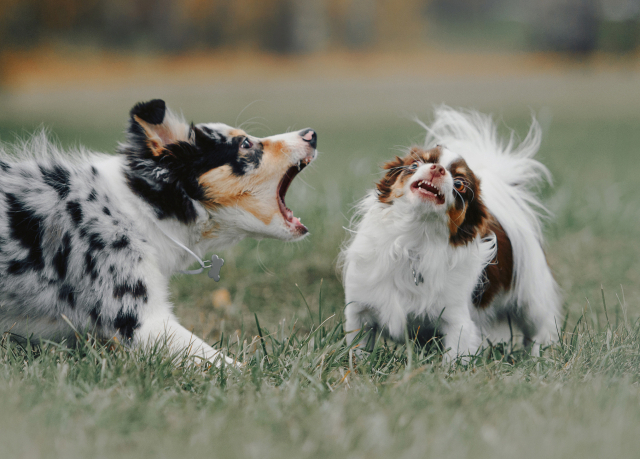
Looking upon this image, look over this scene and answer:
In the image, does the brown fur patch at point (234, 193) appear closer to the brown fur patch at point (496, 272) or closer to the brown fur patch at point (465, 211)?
the brown fur patch at point (465, 211)

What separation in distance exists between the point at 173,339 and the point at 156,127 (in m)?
0.92

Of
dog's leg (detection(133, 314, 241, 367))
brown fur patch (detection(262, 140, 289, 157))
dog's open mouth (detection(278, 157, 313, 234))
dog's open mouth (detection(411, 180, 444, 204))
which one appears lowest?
dog's leg (detection(133, 314, 241, 367))

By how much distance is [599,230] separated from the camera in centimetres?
553

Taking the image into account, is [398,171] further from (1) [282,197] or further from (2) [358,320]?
(2) [358,320]

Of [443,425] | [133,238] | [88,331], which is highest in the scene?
[133,238]

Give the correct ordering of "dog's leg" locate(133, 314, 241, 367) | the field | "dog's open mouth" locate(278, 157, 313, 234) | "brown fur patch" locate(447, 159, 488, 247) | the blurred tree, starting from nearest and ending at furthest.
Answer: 1. the field
2. "dog's leg" locate(133, 314, 241, 367)
3. "brown fur patch" locate(447, 159, 488, 247)
4. "dog's open mouth" locate(278, 157, 313, 234)
5. the blurred tree

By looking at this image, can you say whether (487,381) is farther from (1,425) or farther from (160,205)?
(1,425)

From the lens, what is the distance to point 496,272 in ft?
9.96

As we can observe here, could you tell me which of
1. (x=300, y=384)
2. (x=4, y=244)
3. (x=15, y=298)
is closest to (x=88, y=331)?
(x=15, y=298)

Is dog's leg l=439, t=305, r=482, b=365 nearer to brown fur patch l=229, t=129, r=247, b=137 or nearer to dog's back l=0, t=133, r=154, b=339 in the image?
brown fur patch l=229, t=129, r=247, b=137

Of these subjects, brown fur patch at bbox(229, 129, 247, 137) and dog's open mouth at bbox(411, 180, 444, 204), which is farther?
brown fur patch at bbox(229, 129, 247, 137)

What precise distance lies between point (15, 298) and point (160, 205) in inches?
27.6

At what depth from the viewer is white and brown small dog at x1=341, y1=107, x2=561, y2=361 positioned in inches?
104

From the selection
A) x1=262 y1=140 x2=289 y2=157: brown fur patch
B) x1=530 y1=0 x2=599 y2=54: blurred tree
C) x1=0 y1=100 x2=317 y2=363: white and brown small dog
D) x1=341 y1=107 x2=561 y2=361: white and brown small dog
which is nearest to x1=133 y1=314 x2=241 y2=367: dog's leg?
x1=0 y1=100 x2=317 y2=363: white and brown small dog
